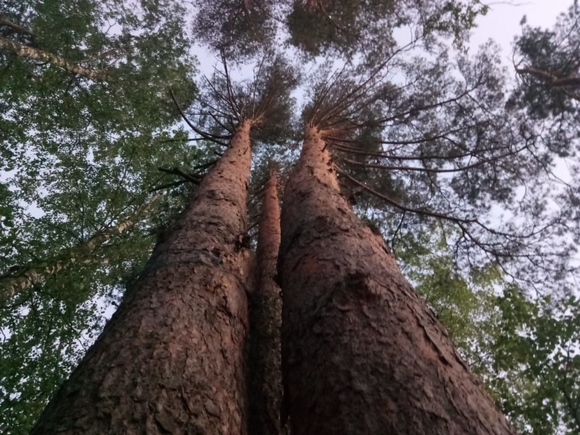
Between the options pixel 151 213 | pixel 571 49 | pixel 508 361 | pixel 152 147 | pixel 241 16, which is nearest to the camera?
pixel 508 361

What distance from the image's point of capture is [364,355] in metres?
1.95

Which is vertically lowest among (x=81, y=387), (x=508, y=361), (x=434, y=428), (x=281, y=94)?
(x=434, y=428)

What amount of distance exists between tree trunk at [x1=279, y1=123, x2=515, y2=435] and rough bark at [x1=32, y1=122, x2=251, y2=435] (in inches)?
12.3

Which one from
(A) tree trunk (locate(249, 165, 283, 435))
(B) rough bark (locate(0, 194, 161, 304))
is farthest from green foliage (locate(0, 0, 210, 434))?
(A) tree trunk (locate(249, 165, 283, 435))

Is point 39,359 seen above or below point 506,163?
below

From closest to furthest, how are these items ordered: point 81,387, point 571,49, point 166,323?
point 81,387 < point 166,323 < point 571,49

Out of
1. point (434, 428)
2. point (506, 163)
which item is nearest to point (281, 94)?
point (506, 163)

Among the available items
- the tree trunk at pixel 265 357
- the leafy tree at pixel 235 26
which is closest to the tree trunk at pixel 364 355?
the tree trunk at pixel 265 357

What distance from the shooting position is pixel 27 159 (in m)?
9.40

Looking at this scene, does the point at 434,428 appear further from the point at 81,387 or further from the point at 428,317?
the point at 81,387

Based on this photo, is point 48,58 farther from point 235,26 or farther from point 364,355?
point 364,355

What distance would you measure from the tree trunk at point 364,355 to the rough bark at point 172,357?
12.3 inches

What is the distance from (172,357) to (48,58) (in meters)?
8.79

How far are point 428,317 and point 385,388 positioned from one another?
0.72 meters
